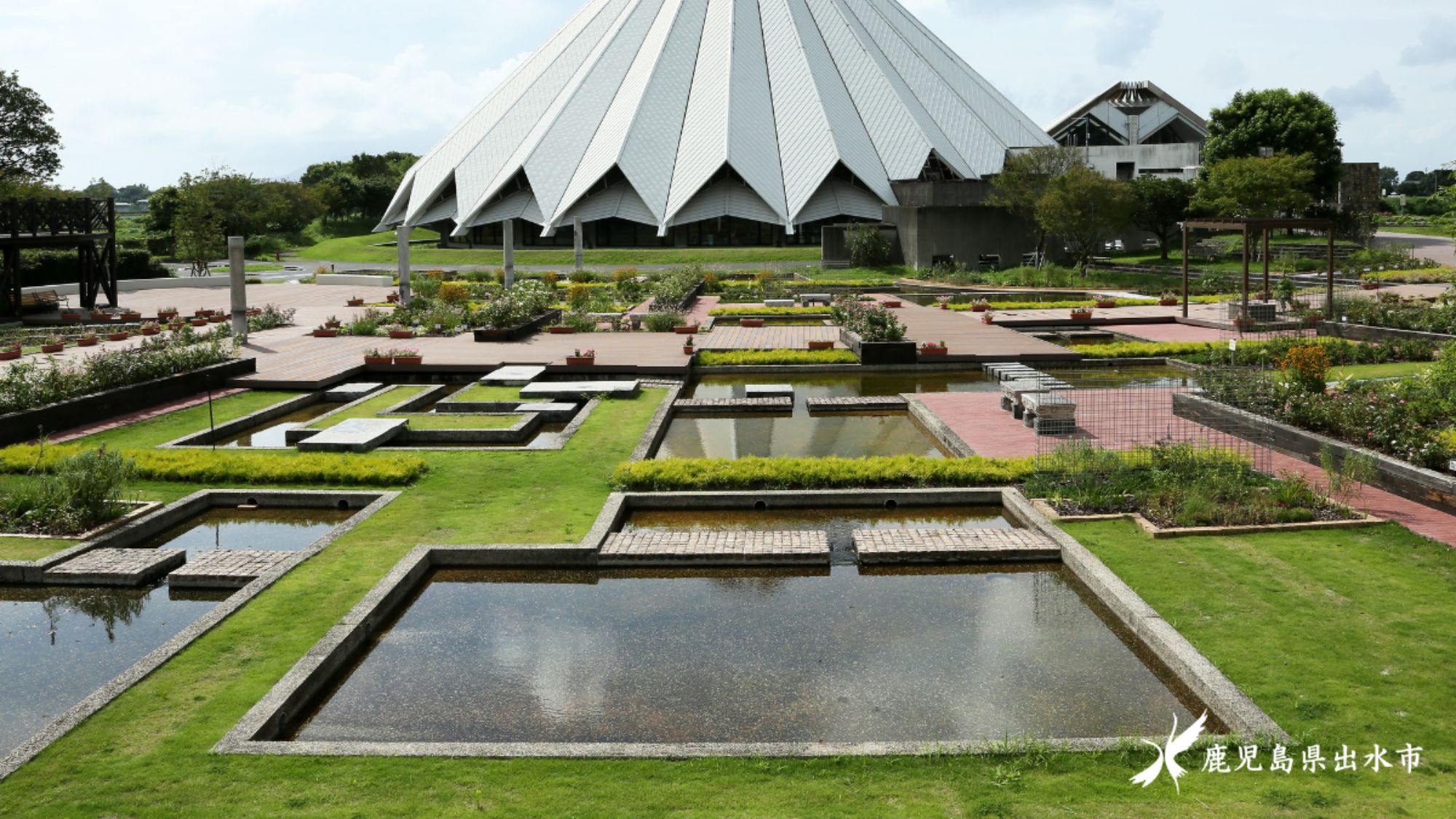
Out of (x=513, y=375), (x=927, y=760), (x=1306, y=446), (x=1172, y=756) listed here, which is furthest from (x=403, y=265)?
(x=1172, y=756)

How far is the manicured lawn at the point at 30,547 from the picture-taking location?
33.5ft

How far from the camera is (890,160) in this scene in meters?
60.1

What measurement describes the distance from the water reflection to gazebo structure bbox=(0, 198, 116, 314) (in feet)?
95.5

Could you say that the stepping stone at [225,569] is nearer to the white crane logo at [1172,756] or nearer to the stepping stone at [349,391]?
the white crane logo at [1172,756]

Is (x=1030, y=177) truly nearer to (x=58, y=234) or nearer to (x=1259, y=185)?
(x=1259, y=185)

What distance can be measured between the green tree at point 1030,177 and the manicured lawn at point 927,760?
38.7 metres

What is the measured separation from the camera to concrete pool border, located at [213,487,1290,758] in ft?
20.9

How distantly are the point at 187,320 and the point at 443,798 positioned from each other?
28.7m

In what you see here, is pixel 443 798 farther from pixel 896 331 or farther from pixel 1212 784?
pixel 896 331

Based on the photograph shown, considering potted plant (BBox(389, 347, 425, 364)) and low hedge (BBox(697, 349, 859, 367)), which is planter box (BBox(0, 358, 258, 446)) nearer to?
potted plant (BBox(389, 347, 425, 364))

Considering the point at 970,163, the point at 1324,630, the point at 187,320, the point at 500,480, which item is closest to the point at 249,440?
the point at 500,480

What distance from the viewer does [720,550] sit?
1022 cm

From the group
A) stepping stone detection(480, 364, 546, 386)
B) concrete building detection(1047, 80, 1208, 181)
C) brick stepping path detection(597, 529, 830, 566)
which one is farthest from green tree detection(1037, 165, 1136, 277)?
concrete building detection(1047, 80, 1208, 181)

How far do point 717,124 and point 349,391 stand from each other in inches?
1742
